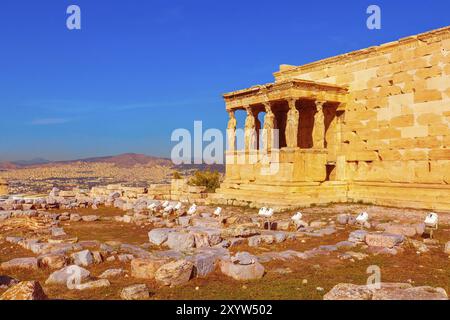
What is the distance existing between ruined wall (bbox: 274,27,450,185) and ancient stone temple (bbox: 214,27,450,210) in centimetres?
4

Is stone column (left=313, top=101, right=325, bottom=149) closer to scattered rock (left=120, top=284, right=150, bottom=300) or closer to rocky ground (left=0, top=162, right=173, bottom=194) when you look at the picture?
scattered rock (left=120, top=284, right=150, bottom=300)

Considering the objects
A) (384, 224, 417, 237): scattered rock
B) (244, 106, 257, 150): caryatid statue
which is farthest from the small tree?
(384, 224, 417, 237): scattered rock

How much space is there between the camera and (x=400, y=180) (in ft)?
59.0

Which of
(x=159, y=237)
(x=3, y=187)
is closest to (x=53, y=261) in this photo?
(x=159, y=237)

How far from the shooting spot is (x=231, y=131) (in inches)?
931

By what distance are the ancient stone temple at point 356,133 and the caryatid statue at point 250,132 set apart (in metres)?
0.05

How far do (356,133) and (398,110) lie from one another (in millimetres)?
2450

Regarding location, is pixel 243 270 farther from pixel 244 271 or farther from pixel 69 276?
pixel 69 276

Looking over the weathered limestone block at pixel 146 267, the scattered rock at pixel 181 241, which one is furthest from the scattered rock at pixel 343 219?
the weathered limestone block at pixel 146 267

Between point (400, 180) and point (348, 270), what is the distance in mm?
10803

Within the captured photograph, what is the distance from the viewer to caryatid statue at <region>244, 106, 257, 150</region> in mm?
22656

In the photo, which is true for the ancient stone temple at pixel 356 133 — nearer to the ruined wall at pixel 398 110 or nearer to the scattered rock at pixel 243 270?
the ruined wall at pixel 398 110
